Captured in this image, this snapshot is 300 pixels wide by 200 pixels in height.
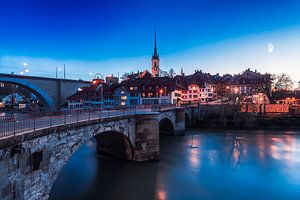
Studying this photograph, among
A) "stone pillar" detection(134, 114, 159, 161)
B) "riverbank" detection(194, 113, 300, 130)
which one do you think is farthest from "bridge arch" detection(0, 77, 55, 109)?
"stone pillar" detection(134, 114, 159, 161)

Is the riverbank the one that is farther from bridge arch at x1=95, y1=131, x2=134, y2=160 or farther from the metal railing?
the metal railing

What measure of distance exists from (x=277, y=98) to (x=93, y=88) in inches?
2376

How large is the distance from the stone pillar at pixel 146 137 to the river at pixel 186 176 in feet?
2.72

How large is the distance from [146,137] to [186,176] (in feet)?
16.0

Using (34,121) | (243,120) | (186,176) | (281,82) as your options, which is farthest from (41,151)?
(281,82)

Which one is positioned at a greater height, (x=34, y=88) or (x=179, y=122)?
(x=34, y=88)

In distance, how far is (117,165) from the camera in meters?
19.4

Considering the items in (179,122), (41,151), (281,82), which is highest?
(281,82)

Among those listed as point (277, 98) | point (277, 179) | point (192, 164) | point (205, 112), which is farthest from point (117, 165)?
point (277, 98)

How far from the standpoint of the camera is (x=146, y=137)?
19.7m

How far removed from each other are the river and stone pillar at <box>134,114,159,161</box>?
828mm

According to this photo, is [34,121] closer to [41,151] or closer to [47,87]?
[41,151]

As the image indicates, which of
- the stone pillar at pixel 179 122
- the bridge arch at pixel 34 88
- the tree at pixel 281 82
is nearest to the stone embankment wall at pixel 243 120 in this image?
the stone pillar at pixel 179 122

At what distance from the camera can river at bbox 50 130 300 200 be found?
14.5 metres
